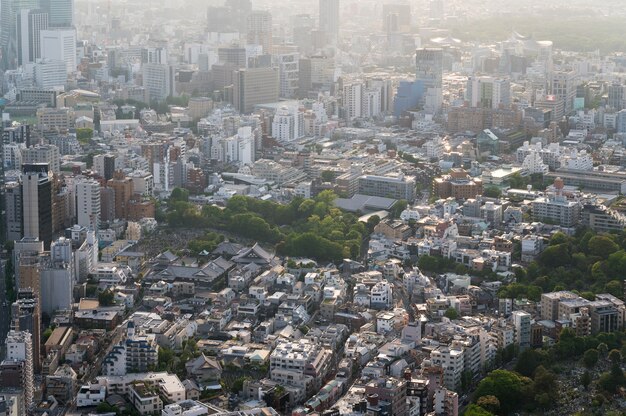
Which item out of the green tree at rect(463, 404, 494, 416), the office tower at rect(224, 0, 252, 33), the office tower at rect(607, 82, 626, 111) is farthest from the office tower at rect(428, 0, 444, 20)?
the green tree at rect(463, 404, 494, 416)

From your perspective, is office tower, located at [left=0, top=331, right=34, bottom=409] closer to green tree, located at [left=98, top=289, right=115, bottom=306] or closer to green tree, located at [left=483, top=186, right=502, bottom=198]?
green tree, located at [left=98, top=289, right=115, bottom=306]

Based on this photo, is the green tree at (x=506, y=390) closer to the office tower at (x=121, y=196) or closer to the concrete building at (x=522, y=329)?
the concrete building at (x=522, y=329)

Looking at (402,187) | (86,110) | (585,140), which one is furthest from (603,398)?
(86,110)

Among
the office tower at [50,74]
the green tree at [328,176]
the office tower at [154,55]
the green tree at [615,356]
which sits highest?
the office tower at [154,55]

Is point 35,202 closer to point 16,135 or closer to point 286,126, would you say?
point 16,135

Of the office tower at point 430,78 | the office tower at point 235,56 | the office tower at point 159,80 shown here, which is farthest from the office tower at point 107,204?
the office tower at point 235,56

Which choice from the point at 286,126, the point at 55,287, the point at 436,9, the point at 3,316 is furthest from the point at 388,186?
the point at 436,9
